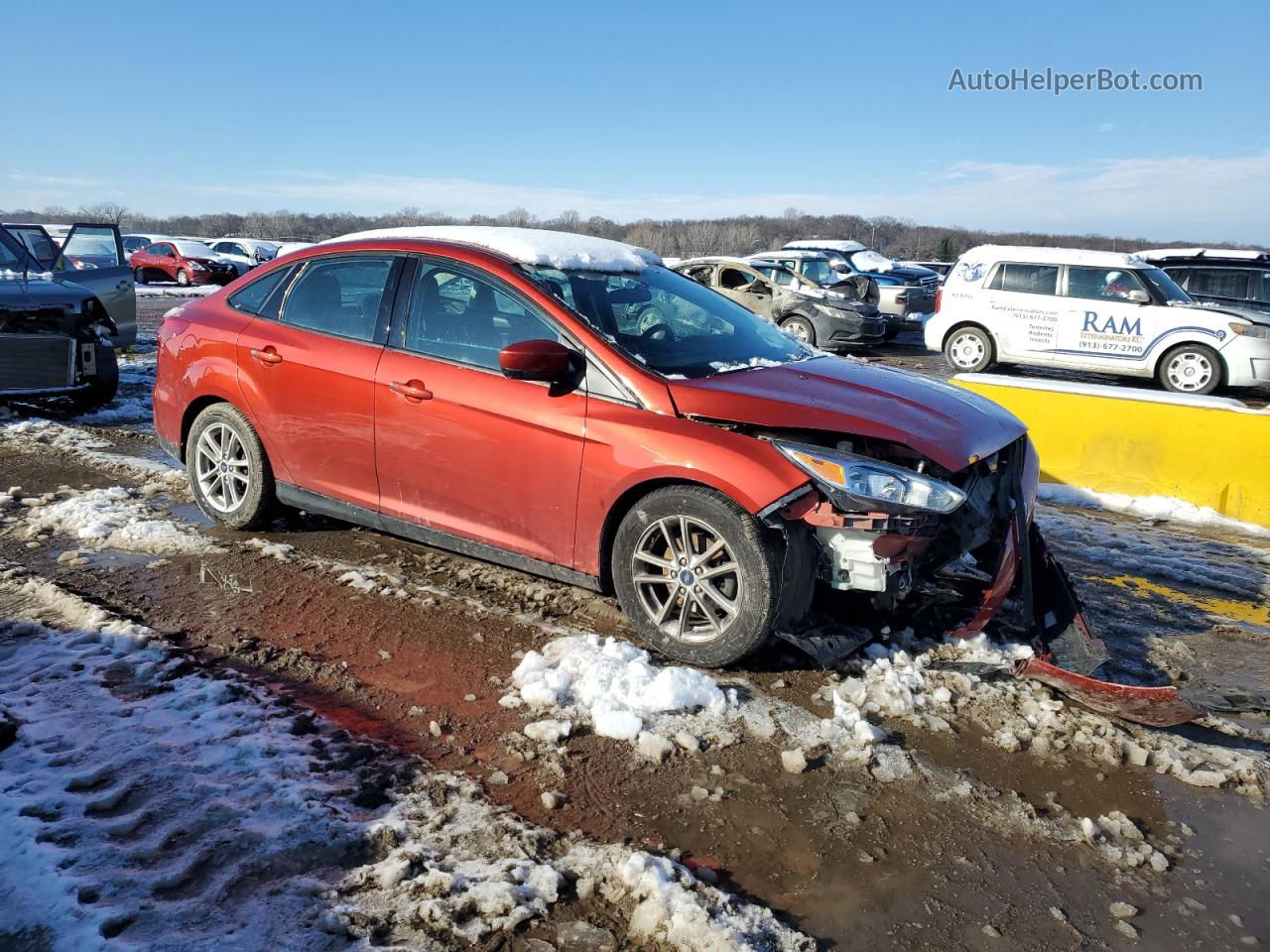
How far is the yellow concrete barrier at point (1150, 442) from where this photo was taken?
21.5 ft

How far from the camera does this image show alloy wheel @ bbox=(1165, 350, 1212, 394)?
→ 41.5 ft

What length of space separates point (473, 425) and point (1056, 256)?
39.8ft

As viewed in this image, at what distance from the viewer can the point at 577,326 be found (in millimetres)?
4199

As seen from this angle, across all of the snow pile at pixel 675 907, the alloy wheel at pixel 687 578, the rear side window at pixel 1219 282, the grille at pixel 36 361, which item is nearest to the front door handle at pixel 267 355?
the alloy wheel at pixel 687 578

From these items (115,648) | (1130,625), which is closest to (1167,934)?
(1130,625)

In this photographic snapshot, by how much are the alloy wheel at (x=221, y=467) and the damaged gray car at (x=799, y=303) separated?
37.4 feet

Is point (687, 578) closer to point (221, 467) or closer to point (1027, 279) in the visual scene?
point (221, 467)

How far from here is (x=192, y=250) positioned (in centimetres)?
2922

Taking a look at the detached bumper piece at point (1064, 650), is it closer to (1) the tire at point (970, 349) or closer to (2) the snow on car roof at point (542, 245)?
(2) the snow on car roof at point (542, 245)

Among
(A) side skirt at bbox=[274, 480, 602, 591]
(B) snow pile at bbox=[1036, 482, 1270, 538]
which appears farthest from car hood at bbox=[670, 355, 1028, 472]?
(B) snow pile at bbox=[1036, 482, 1270, 538]

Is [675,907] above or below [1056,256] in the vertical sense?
below

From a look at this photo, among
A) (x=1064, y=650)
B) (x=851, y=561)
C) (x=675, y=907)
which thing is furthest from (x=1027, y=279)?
(x=675, y=907)

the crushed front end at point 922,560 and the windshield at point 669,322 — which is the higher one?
the windshield at point 669,322

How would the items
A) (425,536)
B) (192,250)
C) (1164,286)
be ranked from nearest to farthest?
1. (425,536)
2. (1164,286)
3. (192,250)
